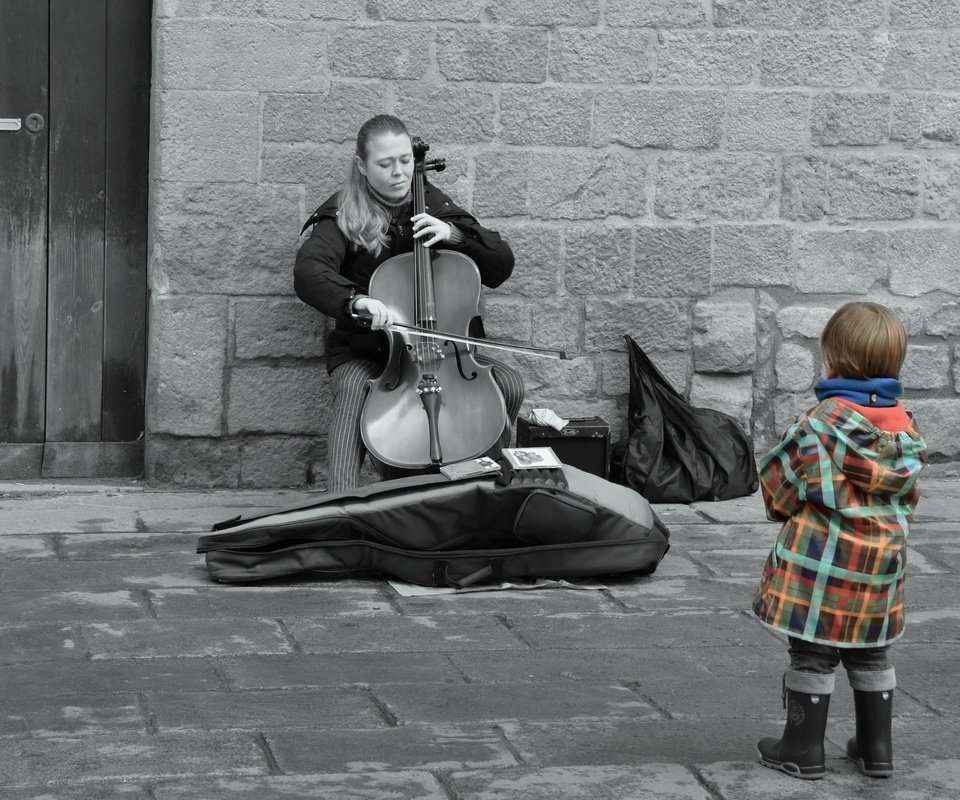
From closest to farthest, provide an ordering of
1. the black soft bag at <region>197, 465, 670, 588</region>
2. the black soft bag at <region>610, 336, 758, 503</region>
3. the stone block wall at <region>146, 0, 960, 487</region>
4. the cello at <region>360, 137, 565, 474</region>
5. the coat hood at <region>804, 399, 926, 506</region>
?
the coat hood at <region>804, 399, 926, 506</region>
the black soft bag at <region>197, 465, 670, 588</region>
the cello at <region>360, 137, 565, 474</region>
the stone block wall at <region>146, 0, 960, 487</region>
the black soft bag at <region>610, 336, 758, 503</region>

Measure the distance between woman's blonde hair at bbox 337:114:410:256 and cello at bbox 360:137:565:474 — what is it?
15cm

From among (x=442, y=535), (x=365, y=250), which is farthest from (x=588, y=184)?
(x=442, y=535)

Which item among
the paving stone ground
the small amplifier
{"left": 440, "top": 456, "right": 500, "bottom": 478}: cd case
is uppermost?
{"left": 440, "top": 456, "right": 500, "bottom": 478}: cd case

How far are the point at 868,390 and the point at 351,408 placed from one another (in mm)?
2335

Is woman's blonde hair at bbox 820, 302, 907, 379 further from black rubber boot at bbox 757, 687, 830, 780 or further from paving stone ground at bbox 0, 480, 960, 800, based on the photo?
paving stone ground at bbox 0, 480, 960, 800

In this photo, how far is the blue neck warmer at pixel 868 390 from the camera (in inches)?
108

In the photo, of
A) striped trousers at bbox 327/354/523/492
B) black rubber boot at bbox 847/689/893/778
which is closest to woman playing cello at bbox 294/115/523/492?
striped trousers at bbox 327/354/523/492

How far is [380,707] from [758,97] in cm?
308

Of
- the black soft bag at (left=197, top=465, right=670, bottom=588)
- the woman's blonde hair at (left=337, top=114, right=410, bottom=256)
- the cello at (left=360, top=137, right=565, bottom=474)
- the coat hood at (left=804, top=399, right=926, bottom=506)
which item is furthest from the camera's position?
the woman's blonde hair at (left=337, top=114, right=410, bottom=256)

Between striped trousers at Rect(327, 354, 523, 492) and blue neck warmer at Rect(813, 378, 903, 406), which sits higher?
blue neck warmer at Rect(813, 378, 903, 406)

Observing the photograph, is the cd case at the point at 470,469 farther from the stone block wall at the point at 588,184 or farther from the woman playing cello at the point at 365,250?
the stone block wall at the point at 588,184

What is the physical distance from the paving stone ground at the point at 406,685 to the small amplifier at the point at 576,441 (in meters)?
0.63

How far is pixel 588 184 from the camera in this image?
5.39 m

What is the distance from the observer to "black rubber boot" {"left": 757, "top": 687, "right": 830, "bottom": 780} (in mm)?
2781
